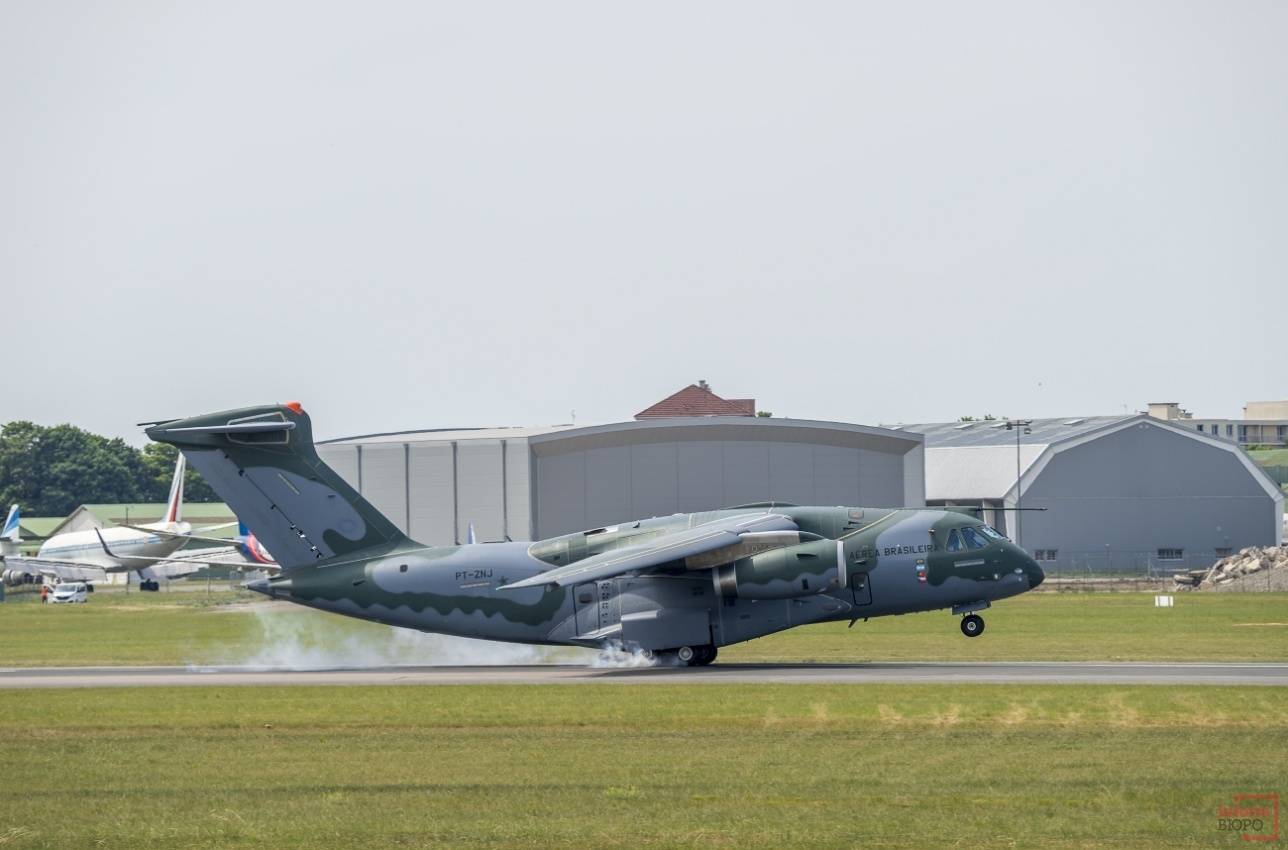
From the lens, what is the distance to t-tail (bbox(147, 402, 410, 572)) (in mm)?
35062

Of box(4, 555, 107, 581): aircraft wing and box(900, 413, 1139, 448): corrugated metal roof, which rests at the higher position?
box(900, 413, 1139, 448): corrugated metal roof

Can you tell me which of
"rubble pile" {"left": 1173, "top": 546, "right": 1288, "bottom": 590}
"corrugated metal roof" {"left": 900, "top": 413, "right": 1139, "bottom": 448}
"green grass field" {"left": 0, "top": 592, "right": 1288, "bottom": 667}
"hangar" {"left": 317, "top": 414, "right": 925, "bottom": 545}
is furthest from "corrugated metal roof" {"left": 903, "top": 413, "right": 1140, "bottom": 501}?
"green grass field" {"left": 0, "top": 592, "right": 1288, "bottom": 667}

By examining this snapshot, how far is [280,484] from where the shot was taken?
3538cm

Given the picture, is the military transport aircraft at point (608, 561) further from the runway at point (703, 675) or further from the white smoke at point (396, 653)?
the white smoke at point (396, 653)

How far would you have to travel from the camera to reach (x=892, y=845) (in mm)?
15180

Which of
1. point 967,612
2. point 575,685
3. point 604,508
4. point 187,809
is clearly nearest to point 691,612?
point 575,685

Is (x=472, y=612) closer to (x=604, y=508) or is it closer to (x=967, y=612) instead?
(x=967, y=612)

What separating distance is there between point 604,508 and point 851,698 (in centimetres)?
4603

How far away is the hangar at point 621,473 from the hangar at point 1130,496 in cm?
2199

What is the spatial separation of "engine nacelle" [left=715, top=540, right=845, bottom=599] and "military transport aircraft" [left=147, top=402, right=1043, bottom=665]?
30 mm

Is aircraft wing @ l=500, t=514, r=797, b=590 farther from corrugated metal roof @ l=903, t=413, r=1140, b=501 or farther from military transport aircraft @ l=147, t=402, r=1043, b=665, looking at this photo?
corrugated metal roof @ l=903, t=413, r=1140, b=501

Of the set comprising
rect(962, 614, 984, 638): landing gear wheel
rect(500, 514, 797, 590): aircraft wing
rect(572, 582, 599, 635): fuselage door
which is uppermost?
rect(500, 514, 797, 590): aircraft wing

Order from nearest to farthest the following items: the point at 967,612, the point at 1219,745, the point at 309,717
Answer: the point at 1219,745
the point at 309,717
the point at 967,612

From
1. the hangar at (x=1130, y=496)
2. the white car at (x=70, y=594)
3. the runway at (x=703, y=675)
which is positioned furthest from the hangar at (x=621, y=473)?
the runway at (x=703, y=675)
